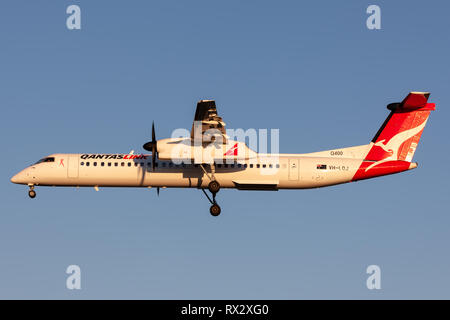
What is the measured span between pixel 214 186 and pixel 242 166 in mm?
1624

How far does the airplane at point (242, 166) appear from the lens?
98.2 ft

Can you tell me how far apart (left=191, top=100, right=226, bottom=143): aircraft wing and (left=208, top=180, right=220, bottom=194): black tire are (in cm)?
220

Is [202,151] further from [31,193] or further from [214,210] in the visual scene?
[31,193]

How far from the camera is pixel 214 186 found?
29.9 m

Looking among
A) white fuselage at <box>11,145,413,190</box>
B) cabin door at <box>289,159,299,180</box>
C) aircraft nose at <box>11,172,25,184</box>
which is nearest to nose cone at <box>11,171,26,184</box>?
aircraft nose at <box>11,172,25,184</box>

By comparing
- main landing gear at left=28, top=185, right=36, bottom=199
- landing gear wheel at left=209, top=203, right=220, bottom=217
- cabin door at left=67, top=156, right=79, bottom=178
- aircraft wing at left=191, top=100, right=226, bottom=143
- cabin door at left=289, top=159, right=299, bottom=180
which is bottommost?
landing gear wheel at left=209, top=203, right=220, bottom=217

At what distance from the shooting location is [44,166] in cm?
3084

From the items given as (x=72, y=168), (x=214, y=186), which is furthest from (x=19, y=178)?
(x=214, y=186)

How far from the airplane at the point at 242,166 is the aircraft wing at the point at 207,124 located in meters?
0.72

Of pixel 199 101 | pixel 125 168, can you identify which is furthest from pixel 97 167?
pixel 199 101

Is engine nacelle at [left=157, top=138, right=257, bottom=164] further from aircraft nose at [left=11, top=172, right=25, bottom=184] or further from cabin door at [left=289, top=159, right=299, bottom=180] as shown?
aircraft nose at [left=11, top=172, right=25, bottom=184]

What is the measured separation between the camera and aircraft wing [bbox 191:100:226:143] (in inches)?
1045

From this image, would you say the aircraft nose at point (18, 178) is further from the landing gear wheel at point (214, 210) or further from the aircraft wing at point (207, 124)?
the landing gear wheel at point (214, 210)
